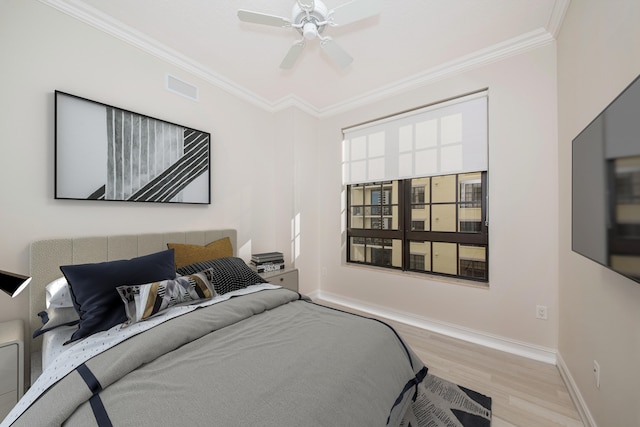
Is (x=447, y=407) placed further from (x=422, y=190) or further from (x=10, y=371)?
(x=10, y=371)

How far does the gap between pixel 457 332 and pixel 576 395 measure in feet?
3.07

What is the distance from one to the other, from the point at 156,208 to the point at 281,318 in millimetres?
1644

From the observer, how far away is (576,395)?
5.26 ft

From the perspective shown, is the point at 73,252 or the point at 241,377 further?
the point at 73,252

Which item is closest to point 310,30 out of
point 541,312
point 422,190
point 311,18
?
point 311,18

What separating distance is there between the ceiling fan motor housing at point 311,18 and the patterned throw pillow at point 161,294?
1.86m

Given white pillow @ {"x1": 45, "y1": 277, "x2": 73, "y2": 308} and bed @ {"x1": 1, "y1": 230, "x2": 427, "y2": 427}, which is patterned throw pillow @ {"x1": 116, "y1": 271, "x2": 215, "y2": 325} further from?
white pillow @ {"x1": 45, "y1": 277, "x2": 73, "y2": 308}

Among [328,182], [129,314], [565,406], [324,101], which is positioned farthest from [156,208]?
[565,406]

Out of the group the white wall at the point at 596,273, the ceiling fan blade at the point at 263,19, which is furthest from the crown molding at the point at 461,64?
the ceiling fan blade at the point at 263,19

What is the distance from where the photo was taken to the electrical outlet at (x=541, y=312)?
209cm

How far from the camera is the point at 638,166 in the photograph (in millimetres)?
833

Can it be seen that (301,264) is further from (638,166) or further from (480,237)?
(638,166)

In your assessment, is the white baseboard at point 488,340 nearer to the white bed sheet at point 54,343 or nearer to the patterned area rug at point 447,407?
the patterned area rug at point 447,407

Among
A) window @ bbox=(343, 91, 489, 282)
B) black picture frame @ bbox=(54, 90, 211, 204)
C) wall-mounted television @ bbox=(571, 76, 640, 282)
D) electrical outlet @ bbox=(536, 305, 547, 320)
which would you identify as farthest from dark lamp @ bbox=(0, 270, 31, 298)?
electrical outlet @ bbox=(536, 305, 547, 320)
